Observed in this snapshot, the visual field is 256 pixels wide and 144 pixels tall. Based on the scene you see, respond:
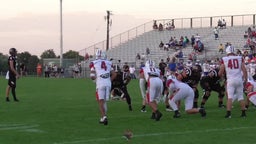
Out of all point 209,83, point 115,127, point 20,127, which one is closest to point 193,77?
point 209,83

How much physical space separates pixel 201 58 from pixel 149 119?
103ft

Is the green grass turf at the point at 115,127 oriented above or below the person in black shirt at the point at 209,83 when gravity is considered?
below

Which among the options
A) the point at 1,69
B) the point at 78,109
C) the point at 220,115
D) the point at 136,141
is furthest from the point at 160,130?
the point at 1,69

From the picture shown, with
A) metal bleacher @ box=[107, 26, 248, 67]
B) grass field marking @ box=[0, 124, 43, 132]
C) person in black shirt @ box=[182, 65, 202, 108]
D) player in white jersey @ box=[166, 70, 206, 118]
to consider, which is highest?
metal bleacher @ box=[107, 26, 248, 67]

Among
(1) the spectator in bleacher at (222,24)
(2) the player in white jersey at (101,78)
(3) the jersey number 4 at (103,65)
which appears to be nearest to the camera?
(2) the player in white jersey at (101,78)

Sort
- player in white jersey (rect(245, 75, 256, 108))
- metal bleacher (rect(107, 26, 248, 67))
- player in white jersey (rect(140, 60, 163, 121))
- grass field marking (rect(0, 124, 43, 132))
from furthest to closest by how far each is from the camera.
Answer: metal bleacher (rect(107, 26, 248, 67)), player in white jersey (rect(245, 75, 256, 108)), player in white jersey (rect(140, 60, 163, 121)), grass field marking (rect(0, 124, 43, 132))

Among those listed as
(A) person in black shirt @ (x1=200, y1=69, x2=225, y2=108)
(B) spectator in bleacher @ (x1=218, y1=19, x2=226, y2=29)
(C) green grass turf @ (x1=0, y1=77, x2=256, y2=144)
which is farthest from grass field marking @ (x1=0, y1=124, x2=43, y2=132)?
(B) spectator in bleacher @ (x1=218, y1=19, x2=226, y2=29)

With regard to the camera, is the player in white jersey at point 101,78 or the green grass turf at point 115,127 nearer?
the green grass turf at point 115,127

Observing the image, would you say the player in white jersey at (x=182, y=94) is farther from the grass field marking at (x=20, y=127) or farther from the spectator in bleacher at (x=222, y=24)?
the spectator in bleacher at (x=222, y=24)

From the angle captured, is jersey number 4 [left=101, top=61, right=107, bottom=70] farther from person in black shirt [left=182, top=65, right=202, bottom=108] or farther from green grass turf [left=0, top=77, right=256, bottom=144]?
person in black shirt [left=182, top=65, right=202, bottom=108]

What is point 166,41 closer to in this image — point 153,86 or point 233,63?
point 233,63

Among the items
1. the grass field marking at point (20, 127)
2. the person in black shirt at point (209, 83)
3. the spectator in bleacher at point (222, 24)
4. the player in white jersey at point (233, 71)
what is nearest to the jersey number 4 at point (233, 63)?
the player in white jersey at point (233, 71)

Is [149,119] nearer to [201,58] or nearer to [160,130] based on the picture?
[160,130]

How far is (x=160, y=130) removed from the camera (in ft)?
38.5
